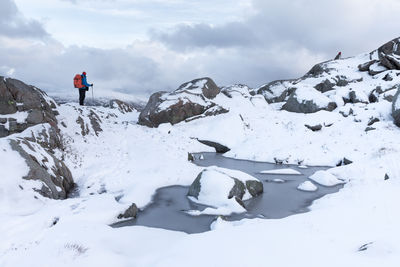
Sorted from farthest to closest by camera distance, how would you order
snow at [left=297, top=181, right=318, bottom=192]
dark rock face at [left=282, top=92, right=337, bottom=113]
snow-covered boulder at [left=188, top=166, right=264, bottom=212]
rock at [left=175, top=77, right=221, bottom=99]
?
rock at [left=175, top=77, right=221, bottom=99]
dark rock face at [left=282, top=92, right=337, bottom=113]
snow at [left=297, top=181, right=318, bottom=192]
snow-covered boulder at [left=188, top=166, right=264, bottom=212]

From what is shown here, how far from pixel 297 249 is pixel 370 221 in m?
2.98

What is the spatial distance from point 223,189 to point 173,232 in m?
3.76

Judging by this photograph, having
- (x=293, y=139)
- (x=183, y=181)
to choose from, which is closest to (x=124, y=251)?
(x=183, y=181)

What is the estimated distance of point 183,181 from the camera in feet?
49.7

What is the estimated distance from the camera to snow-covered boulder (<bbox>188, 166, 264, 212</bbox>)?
11.7 meters

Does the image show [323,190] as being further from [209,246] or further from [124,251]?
[124,251]

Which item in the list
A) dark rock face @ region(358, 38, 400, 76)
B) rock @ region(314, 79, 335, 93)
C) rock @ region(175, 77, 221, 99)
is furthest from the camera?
rock @ region(314, 79, 335, 93)

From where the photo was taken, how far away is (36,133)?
15.7m

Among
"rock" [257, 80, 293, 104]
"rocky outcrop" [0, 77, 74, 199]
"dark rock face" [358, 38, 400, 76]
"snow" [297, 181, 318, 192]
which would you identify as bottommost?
"snow" [297, 181, 318, 192]

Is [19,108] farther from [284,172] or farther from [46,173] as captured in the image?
[284,172]

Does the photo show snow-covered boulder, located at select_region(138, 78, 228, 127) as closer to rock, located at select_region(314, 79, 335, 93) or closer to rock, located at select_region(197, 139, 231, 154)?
rock, located at select_region(197, 139, 231, 154)

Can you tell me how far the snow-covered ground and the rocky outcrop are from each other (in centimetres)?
55

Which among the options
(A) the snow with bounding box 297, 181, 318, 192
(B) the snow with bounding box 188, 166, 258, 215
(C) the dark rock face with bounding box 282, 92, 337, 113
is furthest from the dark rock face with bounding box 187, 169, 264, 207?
(C) the dark rock face with bounding box 282, 92, 337, 113

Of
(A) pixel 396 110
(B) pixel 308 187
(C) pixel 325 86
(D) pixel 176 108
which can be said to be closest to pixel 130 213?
(B) pixel 308 187
